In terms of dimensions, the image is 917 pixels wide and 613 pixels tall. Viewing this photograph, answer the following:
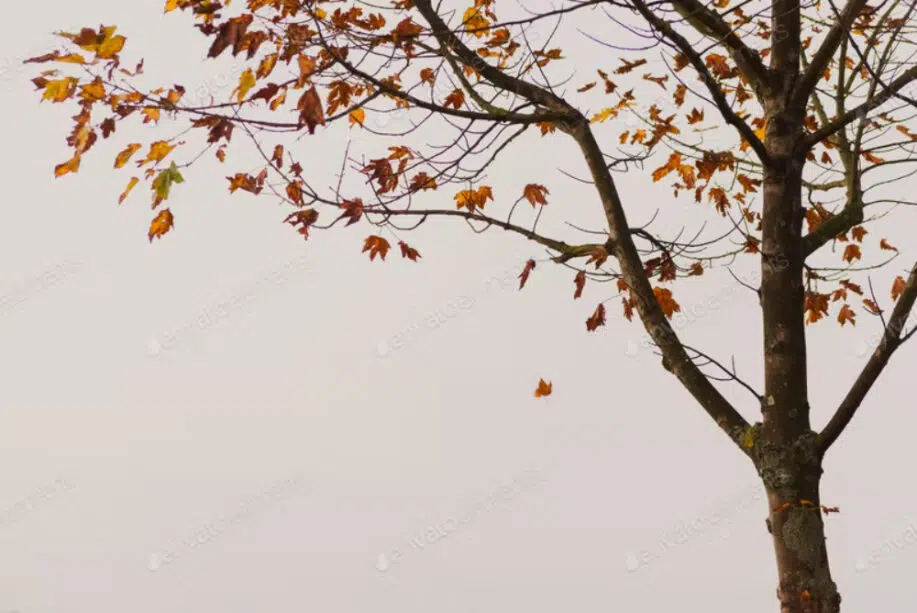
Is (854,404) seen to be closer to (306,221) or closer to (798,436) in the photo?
(798,436)

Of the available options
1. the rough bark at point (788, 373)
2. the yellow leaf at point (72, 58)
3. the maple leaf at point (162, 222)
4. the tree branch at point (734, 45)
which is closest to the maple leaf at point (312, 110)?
the yellow leaf at point (72, 58)

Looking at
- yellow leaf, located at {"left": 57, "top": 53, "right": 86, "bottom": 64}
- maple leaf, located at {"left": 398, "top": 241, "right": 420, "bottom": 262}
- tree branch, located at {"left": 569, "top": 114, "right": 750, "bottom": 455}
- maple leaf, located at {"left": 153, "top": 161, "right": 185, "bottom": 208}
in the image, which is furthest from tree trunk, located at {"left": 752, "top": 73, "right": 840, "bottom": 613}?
yellow leaf, located at {"left": 57, "top": 53, "right": 86, "bottom": 64}

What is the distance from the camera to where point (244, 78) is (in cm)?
317

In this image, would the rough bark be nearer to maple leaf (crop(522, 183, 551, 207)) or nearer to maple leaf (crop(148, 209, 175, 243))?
maple leaf (crop(522, 183, 551, 207))

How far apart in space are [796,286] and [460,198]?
5.67ft

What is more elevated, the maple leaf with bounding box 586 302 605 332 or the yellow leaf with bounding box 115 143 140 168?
the maple leaf with bounding box 586 302 605 332

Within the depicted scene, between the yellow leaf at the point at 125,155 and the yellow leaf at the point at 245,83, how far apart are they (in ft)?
1.59

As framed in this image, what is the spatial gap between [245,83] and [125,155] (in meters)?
0.53

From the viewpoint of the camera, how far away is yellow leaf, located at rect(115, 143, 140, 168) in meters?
3.36

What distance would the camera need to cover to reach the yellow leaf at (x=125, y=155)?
336 cm

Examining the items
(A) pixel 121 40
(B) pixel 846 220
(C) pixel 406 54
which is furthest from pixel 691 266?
(A) pixel 121 40

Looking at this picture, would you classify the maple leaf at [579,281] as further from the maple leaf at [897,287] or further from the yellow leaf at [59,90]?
A: the yellow leaf at [59,90]

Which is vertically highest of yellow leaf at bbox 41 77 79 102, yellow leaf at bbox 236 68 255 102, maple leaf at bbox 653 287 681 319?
maple leaf at bbox 653 287 681 319

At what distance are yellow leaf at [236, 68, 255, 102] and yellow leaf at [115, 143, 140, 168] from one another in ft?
1.59
